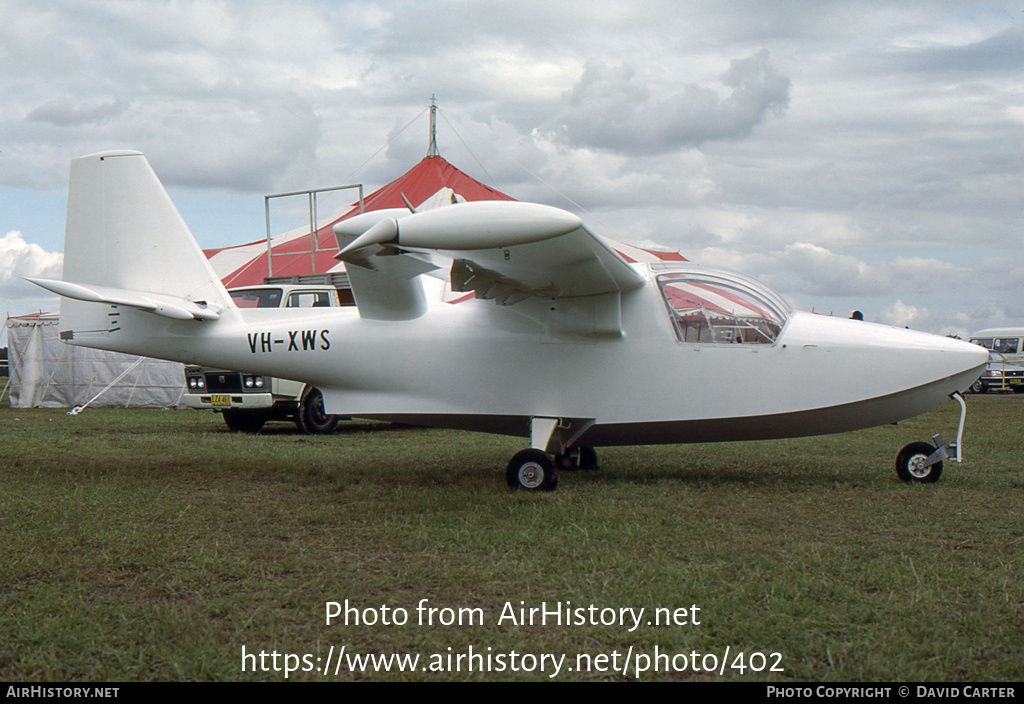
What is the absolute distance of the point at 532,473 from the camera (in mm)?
6887

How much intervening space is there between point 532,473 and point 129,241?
14.5 feet

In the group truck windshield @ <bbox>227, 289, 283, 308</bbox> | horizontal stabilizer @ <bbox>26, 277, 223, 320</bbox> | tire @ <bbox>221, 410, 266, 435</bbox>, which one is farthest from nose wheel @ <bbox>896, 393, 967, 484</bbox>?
tire @ <bbox>221, 410, 266, 435</bbox>

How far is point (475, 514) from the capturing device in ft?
18.9

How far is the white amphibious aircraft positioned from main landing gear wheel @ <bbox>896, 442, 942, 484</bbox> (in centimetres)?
1

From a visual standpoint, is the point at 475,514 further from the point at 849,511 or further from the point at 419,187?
the point at 419,187

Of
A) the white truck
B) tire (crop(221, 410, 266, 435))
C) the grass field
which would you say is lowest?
the grass field

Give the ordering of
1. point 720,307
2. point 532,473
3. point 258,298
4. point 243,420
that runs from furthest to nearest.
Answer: point 243,420
point 258,298
point 720,307
point 532,473

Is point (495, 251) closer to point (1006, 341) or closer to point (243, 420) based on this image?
point (243, 420)

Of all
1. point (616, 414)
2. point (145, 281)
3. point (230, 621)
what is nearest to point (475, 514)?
point (616, 414)

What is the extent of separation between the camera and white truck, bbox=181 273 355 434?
12617 mm

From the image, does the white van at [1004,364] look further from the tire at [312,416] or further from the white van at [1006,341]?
the tire at [312,416]

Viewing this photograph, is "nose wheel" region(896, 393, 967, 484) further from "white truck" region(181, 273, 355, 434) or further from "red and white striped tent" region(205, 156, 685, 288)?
"red and white striped tent" region(205, 156, 685, 288)

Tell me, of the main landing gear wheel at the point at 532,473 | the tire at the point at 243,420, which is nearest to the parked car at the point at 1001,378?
the tire at the point at 243,420

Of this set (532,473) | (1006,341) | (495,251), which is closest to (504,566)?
(495,251)
